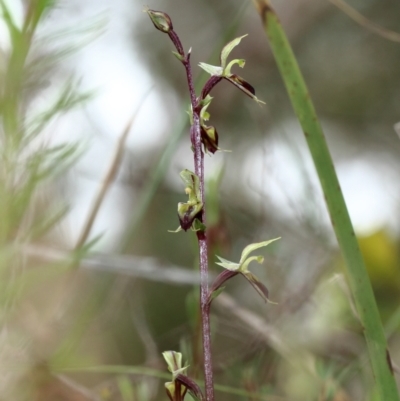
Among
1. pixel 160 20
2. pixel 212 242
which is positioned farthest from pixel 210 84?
pixel 212 242

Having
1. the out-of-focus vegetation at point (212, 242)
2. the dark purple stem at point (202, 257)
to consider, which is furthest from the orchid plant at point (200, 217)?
the out-of-focus vegetation at point (212, 242)

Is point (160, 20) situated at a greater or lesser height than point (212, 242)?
greater

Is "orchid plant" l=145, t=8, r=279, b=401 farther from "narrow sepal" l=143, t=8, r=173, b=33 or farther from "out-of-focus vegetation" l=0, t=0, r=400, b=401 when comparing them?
"out-of-focus vegetation" l=0, t=0, r=400, b=401

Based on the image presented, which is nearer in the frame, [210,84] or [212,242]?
[210,84]

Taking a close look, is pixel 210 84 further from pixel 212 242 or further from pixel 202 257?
pixel 212 242

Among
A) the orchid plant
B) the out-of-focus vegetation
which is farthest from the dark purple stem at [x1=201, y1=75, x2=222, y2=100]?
the out-of-focus vegetation

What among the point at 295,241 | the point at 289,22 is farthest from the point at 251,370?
the point at 289,22
